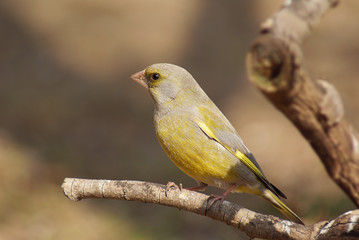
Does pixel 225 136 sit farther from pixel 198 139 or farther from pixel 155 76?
pixel 155 76

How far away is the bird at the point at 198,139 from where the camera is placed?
4.19 m

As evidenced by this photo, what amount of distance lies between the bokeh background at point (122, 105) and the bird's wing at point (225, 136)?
2039 millimetres

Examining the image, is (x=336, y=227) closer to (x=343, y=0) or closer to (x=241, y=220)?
(x=241, y=220)

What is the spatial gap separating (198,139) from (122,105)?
6396 mm

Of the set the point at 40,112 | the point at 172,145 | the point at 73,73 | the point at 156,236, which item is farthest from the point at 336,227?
the point at 73,73

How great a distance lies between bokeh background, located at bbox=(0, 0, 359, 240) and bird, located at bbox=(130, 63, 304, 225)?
206 centimetres

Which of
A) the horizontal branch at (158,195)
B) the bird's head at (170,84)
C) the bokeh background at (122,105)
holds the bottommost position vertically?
the horizontal branch at (158,195)

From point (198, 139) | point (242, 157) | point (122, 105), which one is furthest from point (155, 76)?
point (122, 105)

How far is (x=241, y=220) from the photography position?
3789 mm

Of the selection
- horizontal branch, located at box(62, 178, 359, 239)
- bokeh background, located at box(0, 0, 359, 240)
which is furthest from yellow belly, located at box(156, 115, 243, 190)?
bokeh background, located at box(0, 0, 359, 240)

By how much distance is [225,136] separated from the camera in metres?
4.49

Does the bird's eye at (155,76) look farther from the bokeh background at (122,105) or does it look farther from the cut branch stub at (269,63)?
the bokeh background at (122,105)

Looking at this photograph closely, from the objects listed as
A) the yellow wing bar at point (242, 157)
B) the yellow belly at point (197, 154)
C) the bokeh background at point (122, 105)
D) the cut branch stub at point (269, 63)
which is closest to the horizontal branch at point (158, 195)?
the yellow belly at point (197, 154)

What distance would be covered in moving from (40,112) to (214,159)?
6420mm
